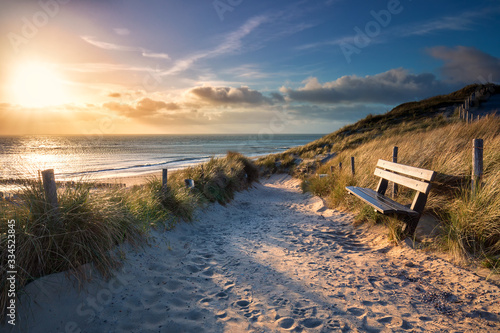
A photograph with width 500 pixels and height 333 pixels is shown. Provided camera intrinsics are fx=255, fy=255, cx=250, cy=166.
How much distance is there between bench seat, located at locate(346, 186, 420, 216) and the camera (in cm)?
417

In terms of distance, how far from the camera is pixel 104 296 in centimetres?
304

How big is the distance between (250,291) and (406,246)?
2760 millimetres

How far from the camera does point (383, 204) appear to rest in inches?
183

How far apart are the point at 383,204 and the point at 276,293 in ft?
8.76

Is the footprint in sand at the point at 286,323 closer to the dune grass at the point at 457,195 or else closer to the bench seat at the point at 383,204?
the bench seat at the point at 383,204

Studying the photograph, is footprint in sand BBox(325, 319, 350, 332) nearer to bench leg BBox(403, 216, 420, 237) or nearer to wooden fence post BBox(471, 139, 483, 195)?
bench leg BBox(403, 216, 420, 237)

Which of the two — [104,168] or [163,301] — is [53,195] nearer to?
[163,301]

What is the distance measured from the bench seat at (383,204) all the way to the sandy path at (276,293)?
661 millimetres

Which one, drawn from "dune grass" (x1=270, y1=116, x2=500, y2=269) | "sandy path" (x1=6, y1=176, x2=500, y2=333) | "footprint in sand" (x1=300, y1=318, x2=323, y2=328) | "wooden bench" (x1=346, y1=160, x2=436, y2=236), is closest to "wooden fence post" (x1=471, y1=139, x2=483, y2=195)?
"dune grass" (x1=270, y1=116, x2=500, y2=269)

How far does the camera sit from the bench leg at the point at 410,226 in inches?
171

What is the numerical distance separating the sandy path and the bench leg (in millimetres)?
402

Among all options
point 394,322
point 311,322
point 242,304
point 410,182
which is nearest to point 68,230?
point 242,304

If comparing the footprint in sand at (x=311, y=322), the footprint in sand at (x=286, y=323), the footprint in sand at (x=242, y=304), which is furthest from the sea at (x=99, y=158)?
the footprint in sand at (x=311, y=322)

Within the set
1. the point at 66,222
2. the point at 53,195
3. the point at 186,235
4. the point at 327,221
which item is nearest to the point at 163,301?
the point at 66,222
